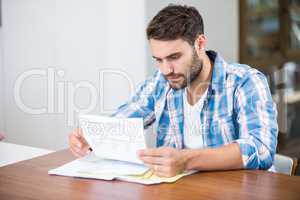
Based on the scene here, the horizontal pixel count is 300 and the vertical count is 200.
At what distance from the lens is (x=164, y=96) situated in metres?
2.00

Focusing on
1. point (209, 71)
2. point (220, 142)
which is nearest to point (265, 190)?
point (220, 142)

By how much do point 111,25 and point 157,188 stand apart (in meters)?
1.74

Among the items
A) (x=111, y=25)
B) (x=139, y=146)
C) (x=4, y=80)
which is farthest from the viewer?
(x=4, y=80)

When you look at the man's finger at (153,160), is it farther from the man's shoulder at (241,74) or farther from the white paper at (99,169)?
the man's shoulder at (241,74)

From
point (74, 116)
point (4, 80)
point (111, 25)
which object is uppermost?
point (111, 25)

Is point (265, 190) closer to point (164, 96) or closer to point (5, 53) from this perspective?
point (164, 96)

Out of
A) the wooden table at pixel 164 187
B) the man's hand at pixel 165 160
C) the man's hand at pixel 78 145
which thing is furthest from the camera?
the man's hand at pixel 78 145

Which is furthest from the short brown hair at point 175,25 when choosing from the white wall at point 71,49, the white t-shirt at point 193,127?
the white wall at point 71,49

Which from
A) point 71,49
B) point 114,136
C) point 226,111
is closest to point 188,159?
point 114,136

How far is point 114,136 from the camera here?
152 centimetres

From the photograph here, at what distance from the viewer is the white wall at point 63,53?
2.91 metres

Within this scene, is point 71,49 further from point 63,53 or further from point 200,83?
point 200,83

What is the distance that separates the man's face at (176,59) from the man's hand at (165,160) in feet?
1.36

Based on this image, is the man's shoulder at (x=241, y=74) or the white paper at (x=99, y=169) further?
the man's shoulder at (x=241, y=74)
